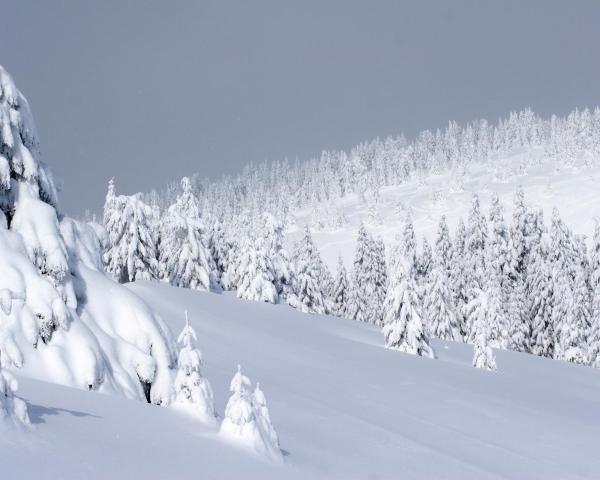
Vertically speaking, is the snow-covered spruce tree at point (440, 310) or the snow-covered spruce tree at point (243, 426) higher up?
the snow-covered spruce tree at point (440, 310)

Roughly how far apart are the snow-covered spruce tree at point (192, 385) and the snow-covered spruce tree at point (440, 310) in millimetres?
49554

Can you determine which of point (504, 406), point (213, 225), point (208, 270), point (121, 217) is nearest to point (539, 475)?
point (504, 406)

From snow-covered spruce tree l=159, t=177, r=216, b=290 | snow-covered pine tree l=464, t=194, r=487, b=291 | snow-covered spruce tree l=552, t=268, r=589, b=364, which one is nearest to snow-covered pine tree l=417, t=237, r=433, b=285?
snow-covered pine tree l=464, t=194, r=487, b=291

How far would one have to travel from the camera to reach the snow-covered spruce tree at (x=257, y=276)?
43.9m

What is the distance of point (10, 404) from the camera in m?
6.07

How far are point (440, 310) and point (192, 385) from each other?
50751 millimetres

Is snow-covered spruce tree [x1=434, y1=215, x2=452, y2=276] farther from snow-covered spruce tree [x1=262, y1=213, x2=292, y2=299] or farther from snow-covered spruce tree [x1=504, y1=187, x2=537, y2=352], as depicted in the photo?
snow-covered spruce tree [x1=262, y1=213, x2=292, y2=299]

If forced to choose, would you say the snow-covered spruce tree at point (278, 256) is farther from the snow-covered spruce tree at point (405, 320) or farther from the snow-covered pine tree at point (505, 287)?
the snow-covered pine tree at point (505, 287)

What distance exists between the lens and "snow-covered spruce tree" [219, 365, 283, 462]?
8.42 metres

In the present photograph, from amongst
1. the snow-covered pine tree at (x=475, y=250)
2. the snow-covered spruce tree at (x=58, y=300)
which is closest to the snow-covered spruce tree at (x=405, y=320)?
the snow-covered spruce tree at (x=58, y=300)

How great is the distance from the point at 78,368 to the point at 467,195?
174m

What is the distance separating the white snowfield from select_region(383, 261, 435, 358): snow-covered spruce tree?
312cm

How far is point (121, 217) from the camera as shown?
4125 centimetres

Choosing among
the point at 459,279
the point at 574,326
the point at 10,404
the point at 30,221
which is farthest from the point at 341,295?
the point at 10,404
